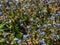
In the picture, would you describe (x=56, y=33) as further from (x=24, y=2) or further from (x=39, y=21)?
(x=24, y=2)

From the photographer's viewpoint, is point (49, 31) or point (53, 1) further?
point (53, 1)

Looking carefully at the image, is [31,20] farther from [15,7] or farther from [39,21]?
[15,7]

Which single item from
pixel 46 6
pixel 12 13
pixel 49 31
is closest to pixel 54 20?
pixel 49 31

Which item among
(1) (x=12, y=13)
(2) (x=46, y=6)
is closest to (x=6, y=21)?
(1) (x=12, y=13)

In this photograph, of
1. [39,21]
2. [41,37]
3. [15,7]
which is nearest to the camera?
[41,37]

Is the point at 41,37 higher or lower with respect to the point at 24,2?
lower

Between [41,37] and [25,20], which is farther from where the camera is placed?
[25,20]

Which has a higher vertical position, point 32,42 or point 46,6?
point 46,6

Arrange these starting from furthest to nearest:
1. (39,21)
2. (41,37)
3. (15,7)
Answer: (15,7) < (39,21) < (41,37)
